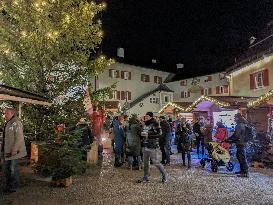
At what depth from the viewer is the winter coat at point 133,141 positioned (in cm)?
1360

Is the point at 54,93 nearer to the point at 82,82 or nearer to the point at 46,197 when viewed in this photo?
the point at 82,82

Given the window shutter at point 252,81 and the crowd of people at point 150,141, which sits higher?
the window shutter at point 252,81

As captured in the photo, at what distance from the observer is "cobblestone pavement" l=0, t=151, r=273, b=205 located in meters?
8.41

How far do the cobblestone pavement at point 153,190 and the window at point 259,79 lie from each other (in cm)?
1087

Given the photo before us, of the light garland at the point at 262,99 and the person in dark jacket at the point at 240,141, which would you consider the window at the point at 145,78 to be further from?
the person in dark jacket at the point at 240,141

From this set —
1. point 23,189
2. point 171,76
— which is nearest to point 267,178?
point 23,189

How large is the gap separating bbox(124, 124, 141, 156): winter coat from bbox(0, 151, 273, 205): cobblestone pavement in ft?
4.34

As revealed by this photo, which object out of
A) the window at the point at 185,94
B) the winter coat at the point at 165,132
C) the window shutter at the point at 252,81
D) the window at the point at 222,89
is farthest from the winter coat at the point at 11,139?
the window at the point at 185,94

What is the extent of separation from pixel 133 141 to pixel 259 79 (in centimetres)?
1299

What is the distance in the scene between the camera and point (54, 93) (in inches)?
571

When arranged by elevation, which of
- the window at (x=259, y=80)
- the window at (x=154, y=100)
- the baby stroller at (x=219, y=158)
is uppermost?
the window at (x=154, y=100)

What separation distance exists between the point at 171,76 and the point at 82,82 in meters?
46.0

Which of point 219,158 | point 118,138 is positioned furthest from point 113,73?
point 219,158

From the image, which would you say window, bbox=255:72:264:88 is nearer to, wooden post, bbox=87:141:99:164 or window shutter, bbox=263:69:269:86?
window shutter, bbox=263:69:269:86
